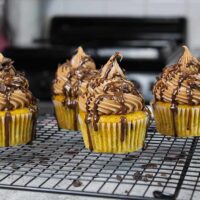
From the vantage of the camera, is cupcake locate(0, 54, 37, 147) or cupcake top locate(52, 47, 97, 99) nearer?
cupcake locate(0, 54, 37, 147)

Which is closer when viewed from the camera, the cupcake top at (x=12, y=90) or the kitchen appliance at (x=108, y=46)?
the cupcake top at (x=12, y=90)

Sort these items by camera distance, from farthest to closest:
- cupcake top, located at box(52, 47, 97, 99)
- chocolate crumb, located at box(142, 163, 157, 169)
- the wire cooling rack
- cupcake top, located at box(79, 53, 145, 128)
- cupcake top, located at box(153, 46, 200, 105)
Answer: cupcake top, located at box(52, 47, 97, 99) < cupcake top, located at box(153, 46, 200, 105) < cupcake top, located at box(79, 53, 145, 128) < chocolate crumb, located at box(142, 163, 157, 169) < the wire cooling rack

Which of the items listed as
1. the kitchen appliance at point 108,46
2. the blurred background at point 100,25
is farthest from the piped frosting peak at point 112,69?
the blurred background at point 100,25

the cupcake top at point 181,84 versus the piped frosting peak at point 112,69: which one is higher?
the piped frosting peak at point 112,69

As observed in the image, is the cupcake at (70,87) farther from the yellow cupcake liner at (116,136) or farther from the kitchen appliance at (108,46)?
the kitchen appliance at (108,46)

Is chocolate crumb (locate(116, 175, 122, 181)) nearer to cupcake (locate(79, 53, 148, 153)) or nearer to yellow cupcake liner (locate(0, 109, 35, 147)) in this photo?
cupcake (locate(79, 53, 148, 153))

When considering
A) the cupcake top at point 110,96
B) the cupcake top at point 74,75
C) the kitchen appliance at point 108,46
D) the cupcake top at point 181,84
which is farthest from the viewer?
the kitchen appliance at point 108,46

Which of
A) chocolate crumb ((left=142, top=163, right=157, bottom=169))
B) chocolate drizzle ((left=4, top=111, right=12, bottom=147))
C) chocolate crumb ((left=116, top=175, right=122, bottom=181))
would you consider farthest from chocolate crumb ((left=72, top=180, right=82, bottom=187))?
chocolate drizzle ((left=4, top=111, right=12, bottom=147))
